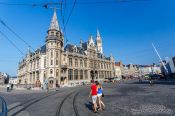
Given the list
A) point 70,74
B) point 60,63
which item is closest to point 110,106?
point 60,63

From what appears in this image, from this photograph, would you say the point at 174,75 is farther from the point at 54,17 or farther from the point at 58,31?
the point at 54,17

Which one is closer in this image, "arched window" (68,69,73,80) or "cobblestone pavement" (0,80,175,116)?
"cobblestone pavement" (0,80,175,116)

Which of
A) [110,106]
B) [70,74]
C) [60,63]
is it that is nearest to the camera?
[110,106]

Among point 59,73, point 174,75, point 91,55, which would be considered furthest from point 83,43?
point 174,75

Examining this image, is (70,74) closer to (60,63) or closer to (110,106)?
(60,63)

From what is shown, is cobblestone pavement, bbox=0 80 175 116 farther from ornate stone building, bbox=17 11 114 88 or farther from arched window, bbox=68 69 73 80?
arched window, bbox=68 69 73 80

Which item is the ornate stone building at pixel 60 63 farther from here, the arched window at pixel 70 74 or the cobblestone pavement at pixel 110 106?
the cobblestone pavement at pixel 110 106

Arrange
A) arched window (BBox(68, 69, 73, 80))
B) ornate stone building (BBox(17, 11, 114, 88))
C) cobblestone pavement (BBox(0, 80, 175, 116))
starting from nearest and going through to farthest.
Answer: cobblestone pavement (BBox(0, 80, 175, 116)) < ornate stone building (BBox(17, 11, 114, 88)) < arched window (BBox(68, 69, 73, 80))

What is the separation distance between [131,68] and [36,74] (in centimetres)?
9503

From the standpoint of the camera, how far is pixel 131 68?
126438 mm

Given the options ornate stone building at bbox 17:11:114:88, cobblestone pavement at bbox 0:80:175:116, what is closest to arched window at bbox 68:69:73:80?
ornate stone building at bbox 17:11:114:88

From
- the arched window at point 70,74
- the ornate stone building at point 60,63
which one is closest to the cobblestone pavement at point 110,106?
the ornate stone building at point 60,63

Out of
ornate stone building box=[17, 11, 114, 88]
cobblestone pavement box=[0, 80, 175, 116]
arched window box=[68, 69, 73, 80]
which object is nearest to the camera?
cobblestone pavement box=[0, 80, 175, 116]

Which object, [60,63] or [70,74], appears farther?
[70,74]
